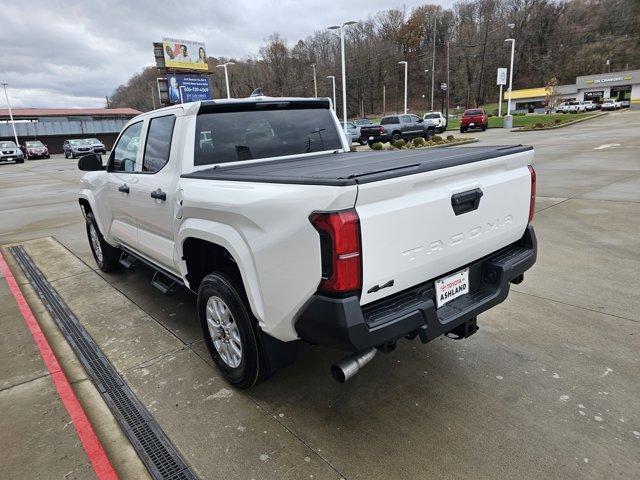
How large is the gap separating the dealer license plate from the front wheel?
3.57 ft

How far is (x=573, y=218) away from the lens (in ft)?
23.0

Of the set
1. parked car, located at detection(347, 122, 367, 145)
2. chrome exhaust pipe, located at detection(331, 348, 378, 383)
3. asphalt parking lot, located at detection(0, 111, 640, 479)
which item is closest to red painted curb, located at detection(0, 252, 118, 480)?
asphalt parking lot, located at detection(0, 111, 640, 479)

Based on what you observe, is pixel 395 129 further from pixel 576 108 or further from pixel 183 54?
pixel 576 108

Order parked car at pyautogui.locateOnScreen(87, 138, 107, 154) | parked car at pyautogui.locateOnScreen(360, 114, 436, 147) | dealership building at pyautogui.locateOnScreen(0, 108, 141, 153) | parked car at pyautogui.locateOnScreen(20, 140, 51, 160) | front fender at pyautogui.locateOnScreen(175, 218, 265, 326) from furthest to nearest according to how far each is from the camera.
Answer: dealership building at pyautogui.locateOnScreen(0, 108, 141, 153)
parked car at pyautogui.locateOnScreen(20, 140, 51, 160)
parked car at pyautogui.locateOnScreen(87, 138, 107, 154)
parked car at pyautogui.locateOnScreen(360, 114, 436, 147)
front fender at pyautogui.locateOnScreen(175, 218, 265, 326)

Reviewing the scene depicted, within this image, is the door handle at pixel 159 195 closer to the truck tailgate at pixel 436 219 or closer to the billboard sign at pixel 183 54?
the truck tailgate at pixel 436 219

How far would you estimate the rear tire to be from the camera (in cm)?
549

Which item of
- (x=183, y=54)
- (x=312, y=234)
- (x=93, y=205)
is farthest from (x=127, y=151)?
(x=183, y=54)

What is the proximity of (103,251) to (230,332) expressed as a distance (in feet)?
11.2

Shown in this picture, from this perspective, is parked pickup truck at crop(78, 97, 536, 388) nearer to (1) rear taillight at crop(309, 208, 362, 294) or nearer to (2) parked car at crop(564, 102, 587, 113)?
(1) rear taillight at crop(309, 208, 362, 294)

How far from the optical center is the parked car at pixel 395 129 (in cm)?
2692

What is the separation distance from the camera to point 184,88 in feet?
130

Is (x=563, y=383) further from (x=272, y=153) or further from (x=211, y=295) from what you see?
(x=272, y=153)

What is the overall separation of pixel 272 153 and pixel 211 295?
142 cm

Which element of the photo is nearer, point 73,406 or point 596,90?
point 73,406
